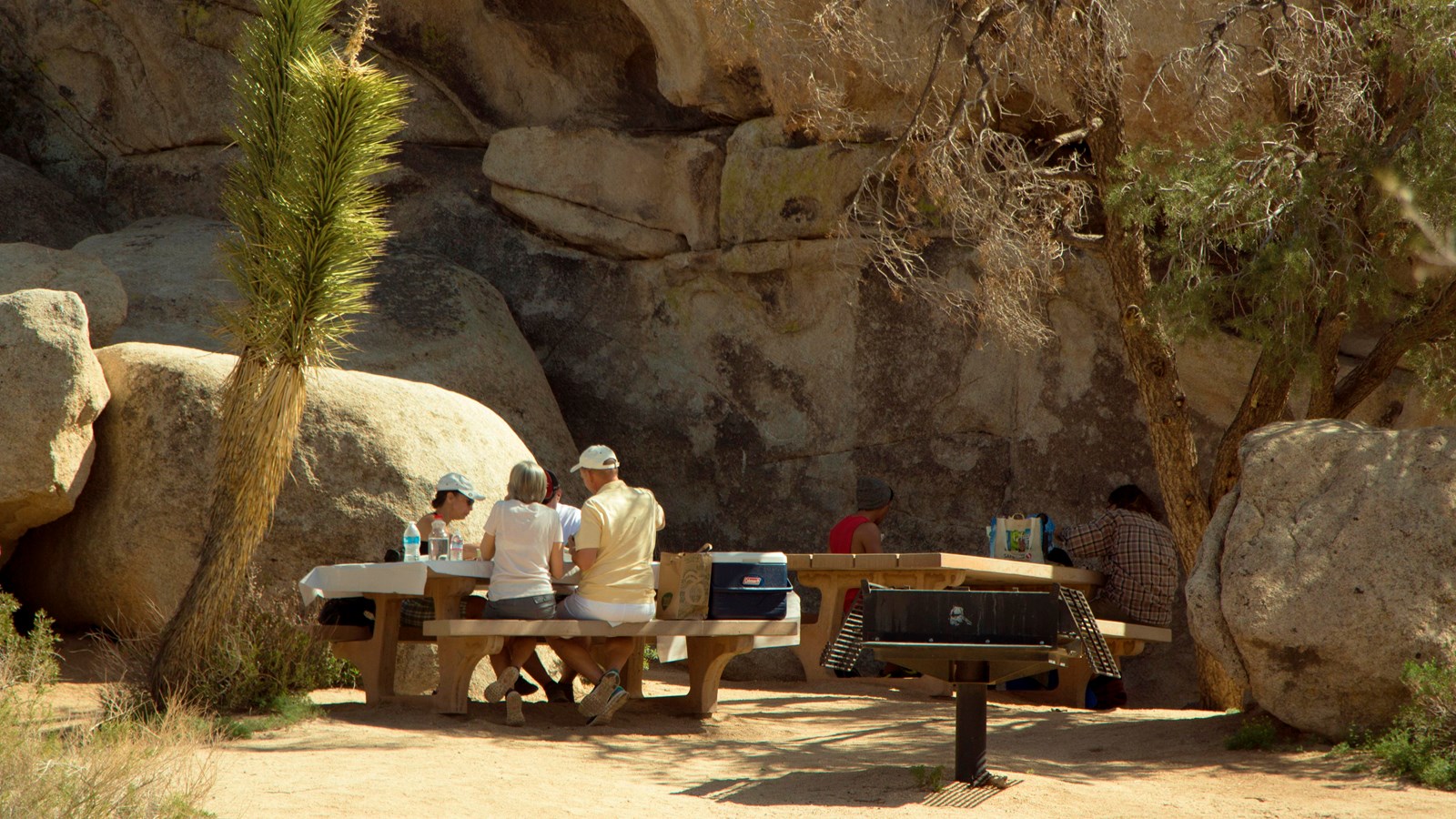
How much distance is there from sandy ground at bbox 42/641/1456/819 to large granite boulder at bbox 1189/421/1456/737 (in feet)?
1.12

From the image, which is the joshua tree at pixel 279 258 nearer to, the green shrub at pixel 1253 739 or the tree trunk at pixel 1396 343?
the green shrub at pixel 1253 739

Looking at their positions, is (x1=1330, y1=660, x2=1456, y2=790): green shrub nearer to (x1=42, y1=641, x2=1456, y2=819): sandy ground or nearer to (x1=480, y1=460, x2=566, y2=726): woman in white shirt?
(x1=42, y1=641, x2=1456, y2=819): sandy ground

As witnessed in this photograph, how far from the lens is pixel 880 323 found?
11.6 metres

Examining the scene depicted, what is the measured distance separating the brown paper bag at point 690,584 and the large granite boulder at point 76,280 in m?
4.96

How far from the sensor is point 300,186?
23.5 feet

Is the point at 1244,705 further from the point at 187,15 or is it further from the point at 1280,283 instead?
the point at 187,15

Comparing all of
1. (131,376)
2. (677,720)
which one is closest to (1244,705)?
(677,720)

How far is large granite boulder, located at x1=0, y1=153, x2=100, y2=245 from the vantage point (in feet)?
40.7

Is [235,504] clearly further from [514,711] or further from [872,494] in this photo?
[872,494]

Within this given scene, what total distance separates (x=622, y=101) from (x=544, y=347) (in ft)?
8.05

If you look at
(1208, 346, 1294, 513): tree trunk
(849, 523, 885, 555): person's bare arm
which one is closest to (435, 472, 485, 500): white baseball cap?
(849, 523, 885, 555): person's bare arm

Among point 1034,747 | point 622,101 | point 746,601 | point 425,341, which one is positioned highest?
point 622,101

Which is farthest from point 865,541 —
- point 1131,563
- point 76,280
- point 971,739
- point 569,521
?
point 76,280

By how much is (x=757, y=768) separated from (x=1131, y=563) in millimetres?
4090
